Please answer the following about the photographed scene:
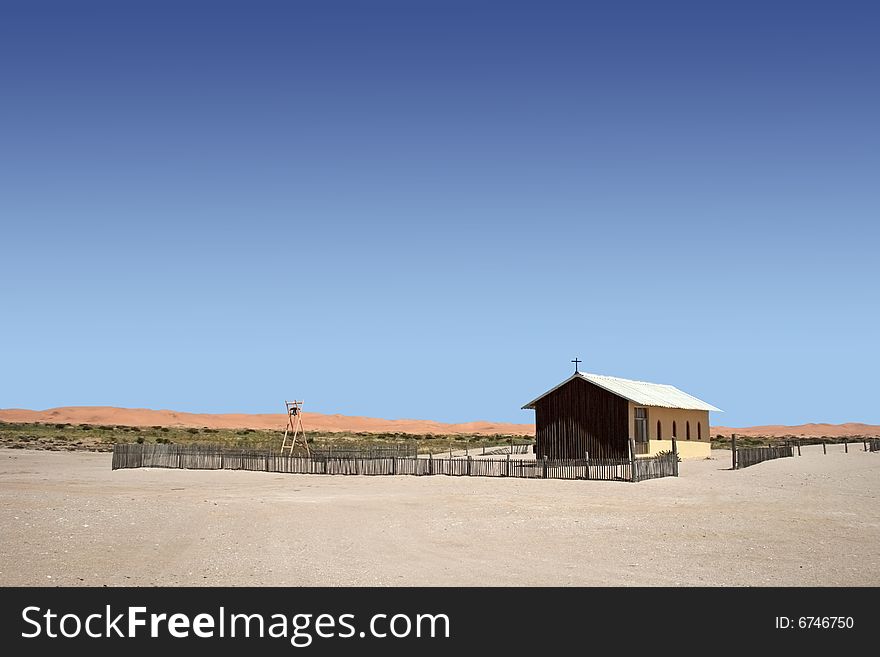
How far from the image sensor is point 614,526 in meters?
19.1

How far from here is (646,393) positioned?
46.5m

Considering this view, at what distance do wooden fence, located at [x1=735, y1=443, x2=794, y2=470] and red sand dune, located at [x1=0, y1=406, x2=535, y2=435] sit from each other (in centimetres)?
11707

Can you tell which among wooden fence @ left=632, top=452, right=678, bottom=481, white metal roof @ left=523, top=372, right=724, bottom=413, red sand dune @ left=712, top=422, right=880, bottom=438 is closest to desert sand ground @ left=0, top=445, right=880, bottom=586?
wooden fence @ left=632, top=452, right=678, bottom=481

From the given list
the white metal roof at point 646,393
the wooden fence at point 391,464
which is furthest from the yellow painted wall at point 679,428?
the wooden fence at point 391,464

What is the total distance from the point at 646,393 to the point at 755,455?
23.0 feet

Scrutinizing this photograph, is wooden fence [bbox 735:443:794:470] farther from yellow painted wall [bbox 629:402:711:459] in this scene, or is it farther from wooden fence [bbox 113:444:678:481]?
wooden fence [bbox 113:444:678:481]

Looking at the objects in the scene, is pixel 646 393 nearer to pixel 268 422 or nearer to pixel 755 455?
pixel 755 455

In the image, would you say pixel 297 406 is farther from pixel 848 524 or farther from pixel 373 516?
pixel 848 524

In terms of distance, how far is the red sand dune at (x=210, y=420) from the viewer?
164 meters

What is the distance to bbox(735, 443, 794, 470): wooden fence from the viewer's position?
39969mm

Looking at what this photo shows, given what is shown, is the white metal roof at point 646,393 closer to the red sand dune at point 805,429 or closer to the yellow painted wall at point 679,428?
the yellow painted wall at point 679,428

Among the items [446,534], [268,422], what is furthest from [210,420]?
[446,534]
